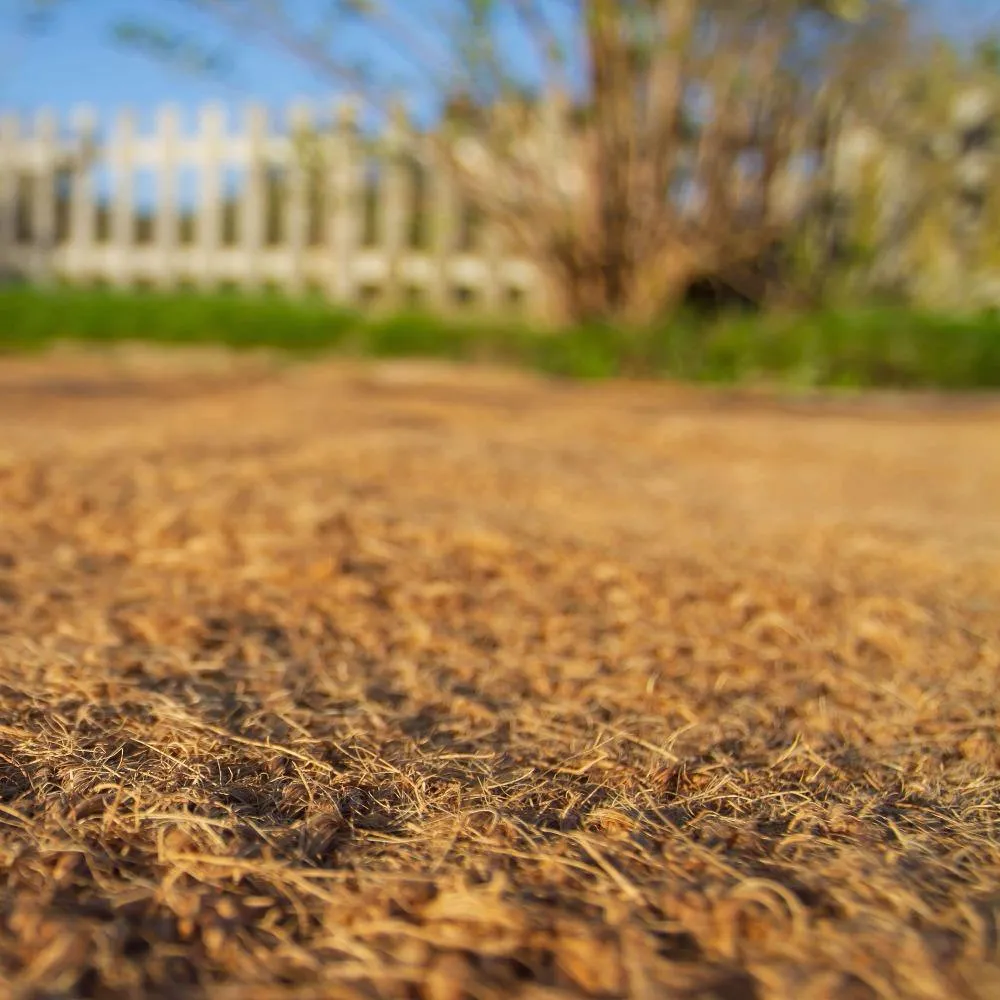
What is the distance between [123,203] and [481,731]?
9.62m

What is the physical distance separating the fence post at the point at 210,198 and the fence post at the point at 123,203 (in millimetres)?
685

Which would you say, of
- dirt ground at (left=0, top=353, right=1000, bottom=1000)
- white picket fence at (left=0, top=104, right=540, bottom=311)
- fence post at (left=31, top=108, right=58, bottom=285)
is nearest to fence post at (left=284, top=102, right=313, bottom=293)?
white picket fence at (left=0, top=104, right=540, bottom=311)

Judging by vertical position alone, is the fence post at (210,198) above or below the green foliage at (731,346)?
above

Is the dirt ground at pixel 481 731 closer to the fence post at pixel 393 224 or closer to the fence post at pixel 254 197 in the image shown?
the fence post at pixel 393 224

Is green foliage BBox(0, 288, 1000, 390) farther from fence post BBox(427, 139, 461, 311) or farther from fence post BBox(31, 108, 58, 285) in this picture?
fence post BBox(31, 108, 58, 285)

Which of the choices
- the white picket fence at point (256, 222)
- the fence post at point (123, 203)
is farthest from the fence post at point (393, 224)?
the fence post at point (123, 203)

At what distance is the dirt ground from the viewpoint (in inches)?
32.4

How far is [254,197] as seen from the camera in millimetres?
9461

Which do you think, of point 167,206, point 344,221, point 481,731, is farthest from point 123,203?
point 481,731

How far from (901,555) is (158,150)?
28.9ft

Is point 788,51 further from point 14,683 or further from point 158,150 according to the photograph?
point 14,683

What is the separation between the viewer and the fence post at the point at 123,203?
9719 millimetres

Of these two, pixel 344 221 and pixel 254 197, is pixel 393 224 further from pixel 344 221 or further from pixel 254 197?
pixel 254 197

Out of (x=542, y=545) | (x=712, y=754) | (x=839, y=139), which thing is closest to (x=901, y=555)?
(x=542, y=545)
